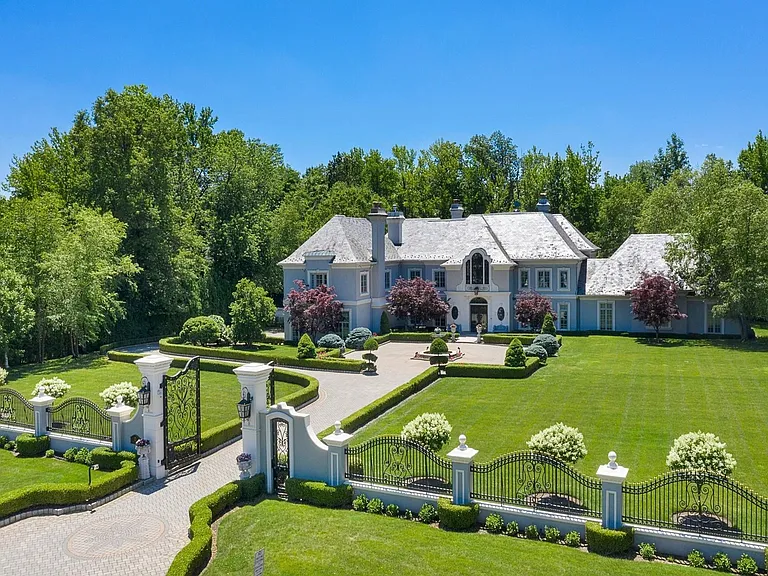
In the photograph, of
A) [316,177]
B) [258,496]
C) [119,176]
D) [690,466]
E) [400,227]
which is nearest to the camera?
[690,466]

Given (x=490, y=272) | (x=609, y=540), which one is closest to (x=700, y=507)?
(x=609, y=540)

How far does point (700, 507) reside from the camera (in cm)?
1257

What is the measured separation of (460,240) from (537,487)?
33458mm

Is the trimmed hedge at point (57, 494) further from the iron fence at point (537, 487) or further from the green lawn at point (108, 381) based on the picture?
the iron fence at point (537, 487)

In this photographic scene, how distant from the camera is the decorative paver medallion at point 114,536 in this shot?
1334 centimetres

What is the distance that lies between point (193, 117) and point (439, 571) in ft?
193

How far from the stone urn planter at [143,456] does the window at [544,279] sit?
110 feet

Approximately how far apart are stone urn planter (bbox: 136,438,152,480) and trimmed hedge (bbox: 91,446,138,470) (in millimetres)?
477

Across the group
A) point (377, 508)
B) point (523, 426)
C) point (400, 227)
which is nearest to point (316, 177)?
point (400, 227)

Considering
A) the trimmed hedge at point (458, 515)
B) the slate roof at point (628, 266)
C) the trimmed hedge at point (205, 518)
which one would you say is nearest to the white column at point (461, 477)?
the trimmed hedge at point (458, 515)

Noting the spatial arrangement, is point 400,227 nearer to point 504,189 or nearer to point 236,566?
point 504,189

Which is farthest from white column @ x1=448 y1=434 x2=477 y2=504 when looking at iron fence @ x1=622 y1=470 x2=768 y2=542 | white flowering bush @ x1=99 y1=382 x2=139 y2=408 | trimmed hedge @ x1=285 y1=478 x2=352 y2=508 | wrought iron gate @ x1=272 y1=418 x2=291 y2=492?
white flowering bush @ x1=99 y1=382 x2=139 y2=408

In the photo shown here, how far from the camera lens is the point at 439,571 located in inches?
456

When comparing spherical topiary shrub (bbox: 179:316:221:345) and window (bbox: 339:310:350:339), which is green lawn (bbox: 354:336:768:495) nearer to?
window (bbox: 339:310:350:339)
